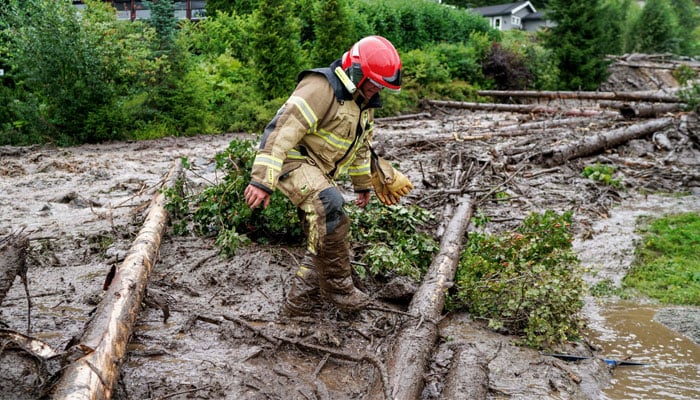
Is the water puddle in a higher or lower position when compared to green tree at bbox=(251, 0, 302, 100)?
lower

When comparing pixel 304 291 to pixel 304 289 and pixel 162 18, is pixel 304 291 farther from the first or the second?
pixel 162 18

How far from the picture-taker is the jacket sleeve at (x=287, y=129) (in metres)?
3.68

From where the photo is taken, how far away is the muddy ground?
3.43 m

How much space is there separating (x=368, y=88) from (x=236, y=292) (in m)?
2.03

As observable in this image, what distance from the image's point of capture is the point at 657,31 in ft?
129

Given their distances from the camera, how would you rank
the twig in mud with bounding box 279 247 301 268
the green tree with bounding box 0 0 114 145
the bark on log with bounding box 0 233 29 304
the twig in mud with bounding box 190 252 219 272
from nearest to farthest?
the bark on log with bounding box 0 233 29 304 < the twig in mud with bounding box 279 247 301 268 < the twig in mud with bounding box 190 252 219 272 < the green tree with bounding box 0 0 114 145

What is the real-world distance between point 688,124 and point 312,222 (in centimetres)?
1265

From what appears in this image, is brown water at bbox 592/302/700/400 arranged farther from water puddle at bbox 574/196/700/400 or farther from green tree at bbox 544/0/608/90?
green tree at bbox 544/0/608/90

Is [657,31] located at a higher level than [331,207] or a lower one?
higher

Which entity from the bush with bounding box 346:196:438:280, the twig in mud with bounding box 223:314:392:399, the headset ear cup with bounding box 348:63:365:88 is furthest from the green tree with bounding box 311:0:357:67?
the twig in mud with bounding box 223:314:392:399

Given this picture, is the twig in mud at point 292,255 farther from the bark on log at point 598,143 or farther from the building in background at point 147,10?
the building in background at point 147,10

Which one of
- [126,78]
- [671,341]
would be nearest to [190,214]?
[671,341]

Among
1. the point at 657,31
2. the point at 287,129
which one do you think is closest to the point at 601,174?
the point at 287,129

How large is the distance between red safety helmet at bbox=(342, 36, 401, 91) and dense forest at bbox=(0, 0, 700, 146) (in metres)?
10.6
